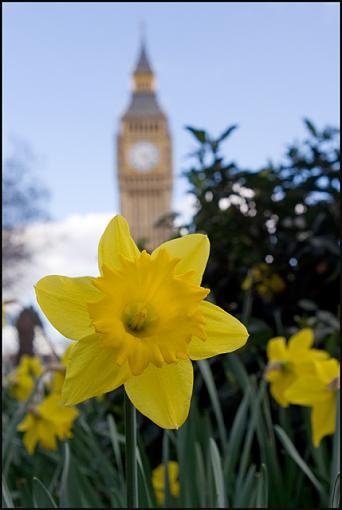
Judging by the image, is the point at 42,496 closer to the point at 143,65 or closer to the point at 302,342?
the point at 302,342

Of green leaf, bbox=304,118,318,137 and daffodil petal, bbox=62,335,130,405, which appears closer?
daffodil petal, bbox=62,335,130,405

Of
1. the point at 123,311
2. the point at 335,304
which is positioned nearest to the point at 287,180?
the point at 335,304

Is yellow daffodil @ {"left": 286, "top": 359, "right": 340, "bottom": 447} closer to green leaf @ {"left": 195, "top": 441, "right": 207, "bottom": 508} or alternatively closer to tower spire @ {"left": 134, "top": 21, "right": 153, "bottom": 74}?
green leaf @ {"left": 195, "top": 441, "right": 207, "bottom": 508}

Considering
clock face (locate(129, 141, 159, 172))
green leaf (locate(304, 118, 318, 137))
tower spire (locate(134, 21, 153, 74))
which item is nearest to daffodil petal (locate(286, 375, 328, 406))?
green leaf (locate(304, 118, 318, 137))

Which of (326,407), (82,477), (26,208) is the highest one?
(26,208)

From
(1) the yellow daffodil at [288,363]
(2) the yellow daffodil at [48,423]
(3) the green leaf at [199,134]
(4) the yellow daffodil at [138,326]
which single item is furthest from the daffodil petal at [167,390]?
(3) the green leaf at [199,134]

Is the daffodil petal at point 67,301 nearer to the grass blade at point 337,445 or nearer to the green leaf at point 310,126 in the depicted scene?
the grass blade at point 337,445

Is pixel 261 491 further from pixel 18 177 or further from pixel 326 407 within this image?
pixel 18 177
